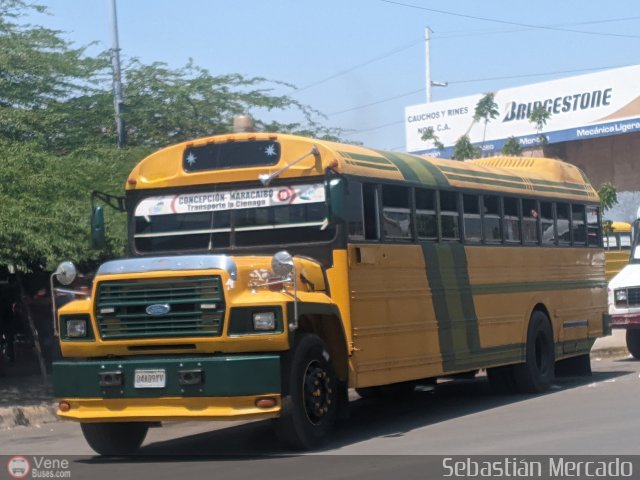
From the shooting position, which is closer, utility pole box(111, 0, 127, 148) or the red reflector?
the red reflector

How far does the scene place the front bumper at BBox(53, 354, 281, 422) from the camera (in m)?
9.58

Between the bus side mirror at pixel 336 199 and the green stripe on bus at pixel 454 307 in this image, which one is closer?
the bus side mirror at pixel 336 199

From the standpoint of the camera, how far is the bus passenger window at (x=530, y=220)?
1484 cm

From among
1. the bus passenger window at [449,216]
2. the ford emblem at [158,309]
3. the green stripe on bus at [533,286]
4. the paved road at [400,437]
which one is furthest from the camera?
the green stripe on bus at [533,286]

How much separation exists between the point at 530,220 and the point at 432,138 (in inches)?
1308

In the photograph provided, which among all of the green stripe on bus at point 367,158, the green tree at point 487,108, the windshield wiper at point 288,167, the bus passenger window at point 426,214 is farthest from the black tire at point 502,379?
the green tree at point 487,108

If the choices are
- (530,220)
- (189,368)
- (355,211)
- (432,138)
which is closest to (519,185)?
(530,220)

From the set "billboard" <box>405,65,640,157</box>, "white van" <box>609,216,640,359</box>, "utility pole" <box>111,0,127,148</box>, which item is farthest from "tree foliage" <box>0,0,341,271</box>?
"billboard" <box>405,65,640,157</box>

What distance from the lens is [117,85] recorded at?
1898 centimetres

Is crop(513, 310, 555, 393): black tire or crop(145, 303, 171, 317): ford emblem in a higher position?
crop(145, 303, 171, 317): ford emblem

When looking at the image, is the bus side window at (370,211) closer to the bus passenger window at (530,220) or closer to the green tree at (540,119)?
the bus passenger window at (530,220)

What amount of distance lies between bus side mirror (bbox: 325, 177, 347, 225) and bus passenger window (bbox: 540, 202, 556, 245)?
527cm

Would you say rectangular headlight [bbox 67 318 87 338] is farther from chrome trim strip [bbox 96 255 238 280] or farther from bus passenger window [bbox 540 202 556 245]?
bus passenger window [bbox 540 202 556 245]

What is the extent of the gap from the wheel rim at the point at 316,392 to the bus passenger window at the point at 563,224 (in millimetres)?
6367
